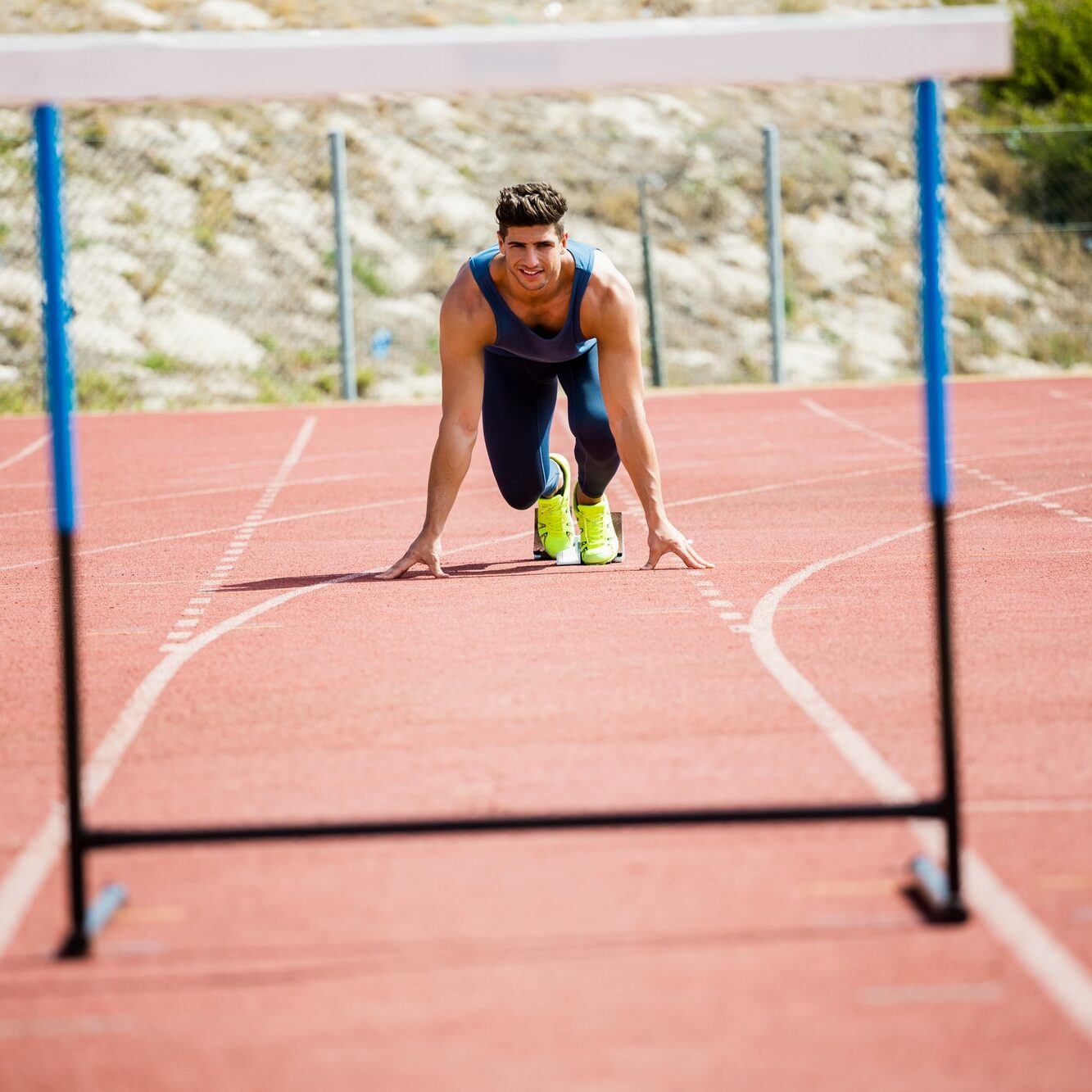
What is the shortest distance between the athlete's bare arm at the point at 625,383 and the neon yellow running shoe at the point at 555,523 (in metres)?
0.67

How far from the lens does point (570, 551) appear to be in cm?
845

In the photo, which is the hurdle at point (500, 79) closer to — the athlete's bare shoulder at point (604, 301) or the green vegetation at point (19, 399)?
the athlete's bare shoulder at point (604, 301)

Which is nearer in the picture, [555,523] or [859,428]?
[555,523]

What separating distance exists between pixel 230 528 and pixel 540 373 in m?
2.59

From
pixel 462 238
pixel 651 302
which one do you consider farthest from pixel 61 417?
pixel 462 238

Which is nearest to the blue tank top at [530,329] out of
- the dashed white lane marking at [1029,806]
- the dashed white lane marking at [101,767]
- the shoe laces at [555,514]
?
the shoe laces at [555,514]

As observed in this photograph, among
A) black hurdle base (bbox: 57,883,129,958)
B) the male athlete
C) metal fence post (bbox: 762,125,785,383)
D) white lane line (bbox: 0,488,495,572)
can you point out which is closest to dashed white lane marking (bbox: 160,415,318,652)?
white lane line (bbox: 0,488,495,572)

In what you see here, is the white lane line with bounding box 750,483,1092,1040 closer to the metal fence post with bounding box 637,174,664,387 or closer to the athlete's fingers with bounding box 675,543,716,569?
the athlete's fingers with bounding box 675,543,716,569

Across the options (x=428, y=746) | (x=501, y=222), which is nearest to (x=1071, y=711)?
(x=428, y=746)

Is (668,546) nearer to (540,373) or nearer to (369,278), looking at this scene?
(540,373)

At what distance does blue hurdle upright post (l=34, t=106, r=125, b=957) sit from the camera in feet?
11.9

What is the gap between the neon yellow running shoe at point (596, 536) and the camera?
8359 mm

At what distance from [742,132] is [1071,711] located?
2631cm

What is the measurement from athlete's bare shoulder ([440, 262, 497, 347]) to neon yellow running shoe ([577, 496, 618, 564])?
1030 millimetres
